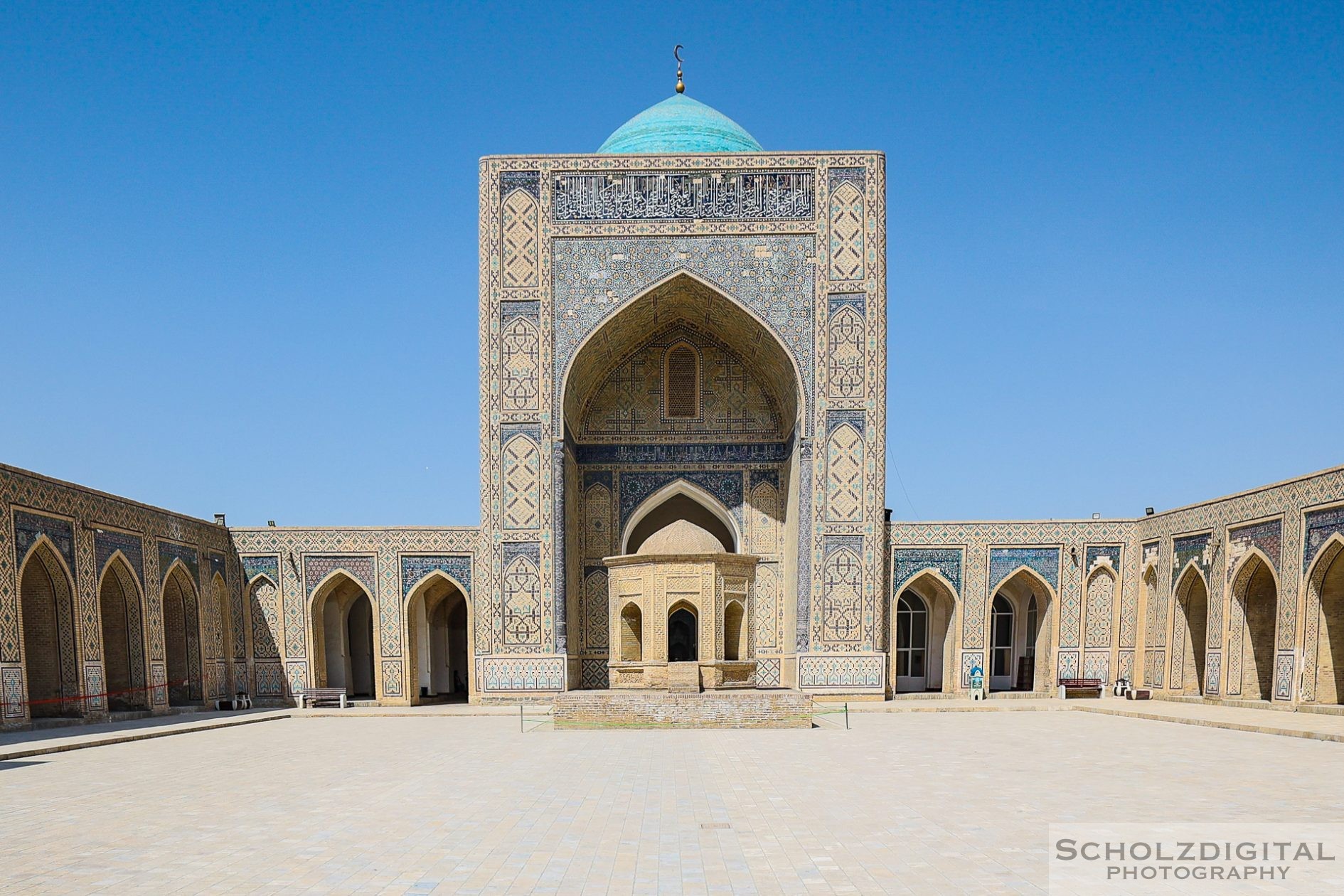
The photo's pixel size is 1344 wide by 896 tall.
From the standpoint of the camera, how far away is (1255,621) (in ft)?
44.1

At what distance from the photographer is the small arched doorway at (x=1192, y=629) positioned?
14727mm

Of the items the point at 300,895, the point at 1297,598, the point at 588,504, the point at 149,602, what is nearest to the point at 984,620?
the point at 1297,598

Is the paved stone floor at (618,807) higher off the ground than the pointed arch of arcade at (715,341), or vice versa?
the pointed arch of arcade at (715,341)

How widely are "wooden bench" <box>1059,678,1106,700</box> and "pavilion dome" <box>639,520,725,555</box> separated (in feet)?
20.5

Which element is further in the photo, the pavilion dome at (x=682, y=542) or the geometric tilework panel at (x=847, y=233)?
the geometric tilework panel at (x=847, y=233)

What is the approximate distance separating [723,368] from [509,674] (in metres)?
6.03

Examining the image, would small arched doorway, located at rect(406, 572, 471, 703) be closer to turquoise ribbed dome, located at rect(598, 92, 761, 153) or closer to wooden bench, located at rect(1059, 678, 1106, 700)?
turquoise ribbed dome, located at rect(598, 92, 761, 153)

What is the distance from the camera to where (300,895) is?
164 inches

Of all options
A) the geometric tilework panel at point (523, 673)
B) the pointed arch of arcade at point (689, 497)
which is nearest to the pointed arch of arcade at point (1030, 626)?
the pointed arch of arcade at point (689, 497)

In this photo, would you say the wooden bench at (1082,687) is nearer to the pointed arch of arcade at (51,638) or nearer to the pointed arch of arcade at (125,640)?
the pointed arch of arcade at (125,640)

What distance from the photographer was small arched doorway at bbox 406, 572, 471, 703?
53.8 feet

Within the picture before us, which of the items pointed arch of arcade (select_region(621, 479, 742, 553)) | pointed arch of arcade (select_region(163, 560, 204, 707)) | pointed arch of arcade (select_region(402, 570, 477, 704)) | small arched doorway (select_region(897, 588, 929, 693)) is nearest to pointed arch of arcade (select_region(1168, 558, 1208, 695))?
small arched doorway (select_region(897, 588, 929, 693))

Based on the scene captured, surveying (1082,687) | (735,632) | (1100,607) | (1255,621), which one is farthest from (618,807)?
(1100,607)

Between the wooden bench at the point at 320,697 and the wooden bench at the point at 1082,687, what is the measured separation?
11.0m
